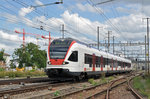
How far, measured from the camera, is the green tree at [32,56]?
85.8 metres

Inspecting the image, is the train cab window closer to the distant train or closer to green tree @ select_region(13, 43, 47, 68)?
the distant train

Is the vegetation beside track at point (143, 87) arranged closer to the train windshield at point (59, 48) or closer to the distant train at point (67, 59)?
the distant train at point (67, 59)

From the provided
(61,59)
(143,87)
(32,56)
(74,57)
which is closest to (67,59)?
(61,59)

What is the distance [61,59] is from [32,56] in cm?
7636

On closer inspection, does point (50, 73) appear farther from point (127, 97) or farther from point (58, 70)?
point (127, 97)

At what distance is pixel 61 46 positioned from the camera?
1823cm

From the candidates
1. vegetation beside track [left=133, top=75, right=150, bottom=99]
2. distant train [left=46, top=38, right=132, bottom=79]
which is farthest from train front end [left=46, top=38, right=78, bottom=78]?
vegetation beside track [left=133, top=75, right=150, bottom=99]

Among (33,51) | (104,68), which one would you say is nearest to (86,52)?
(104,68)

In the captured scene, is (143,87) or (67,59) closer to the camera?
(143,87)

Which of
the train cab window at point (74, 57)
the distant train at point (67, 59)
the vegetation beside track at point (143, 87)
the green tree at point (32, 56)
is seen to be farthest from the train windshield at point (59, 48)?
the green tree at point (32, 56)

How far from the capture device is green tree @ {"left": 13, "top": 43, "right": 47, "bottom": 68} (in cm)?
8578

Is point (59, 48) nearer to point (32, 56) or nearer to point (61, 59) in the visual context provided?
point (61, 59)

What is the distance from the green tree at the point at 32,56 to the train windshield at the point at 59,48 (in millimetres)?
68090

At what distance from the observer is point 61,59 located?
1739cm
